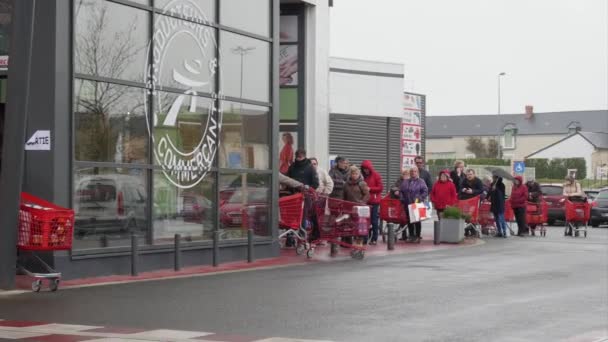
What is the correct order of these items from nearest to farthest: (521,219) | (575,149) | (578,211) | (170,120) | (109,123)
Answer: (109,123)
(170,120)
(521,219)
(578,211)
(575,149)

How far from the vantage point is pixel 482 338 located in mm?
10406

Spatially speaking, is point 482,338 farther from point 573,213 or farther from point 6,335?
point 573,213

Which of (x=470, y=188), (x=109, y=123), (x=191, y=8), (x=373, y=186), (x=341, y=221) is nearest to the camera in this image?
(x=109, y=123)

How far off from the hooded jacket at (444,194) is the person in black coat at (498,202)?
7.93 ft

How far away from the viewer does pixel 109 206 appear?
1697 centimetres

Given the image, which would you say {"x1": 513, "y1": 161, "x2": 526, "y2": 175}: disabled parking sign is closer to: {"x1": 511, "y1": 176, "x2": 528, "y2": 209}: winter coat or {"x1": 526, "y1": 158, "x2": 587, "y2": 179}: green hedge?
{"x1": 511, "y1": 176, "x2": 528, "y2": 209}: winter coat

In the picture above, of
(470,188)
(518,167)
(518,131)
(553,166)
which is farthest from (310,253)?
(518,131)

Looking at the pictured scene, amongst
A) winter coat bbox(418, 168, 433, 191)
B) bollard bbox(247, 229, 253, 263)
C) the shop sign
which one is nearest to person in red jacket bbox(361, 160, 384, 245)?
winter coat bbox(418, 168, 433, 191)

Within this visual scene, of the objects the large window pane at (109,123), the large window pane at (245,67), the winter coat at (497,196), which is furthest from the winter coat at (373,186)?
the large window pane at (109,123)

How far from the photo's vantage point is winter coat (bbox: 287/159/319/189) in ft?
74.9

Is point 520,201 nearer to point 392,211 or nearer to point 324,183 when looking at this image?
point 392,211

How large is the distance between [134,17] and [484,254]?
9.07 meters

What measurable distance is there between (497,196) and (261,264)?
11.5m

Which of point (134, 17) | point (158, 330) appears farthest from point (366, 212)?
point (158, 330)
